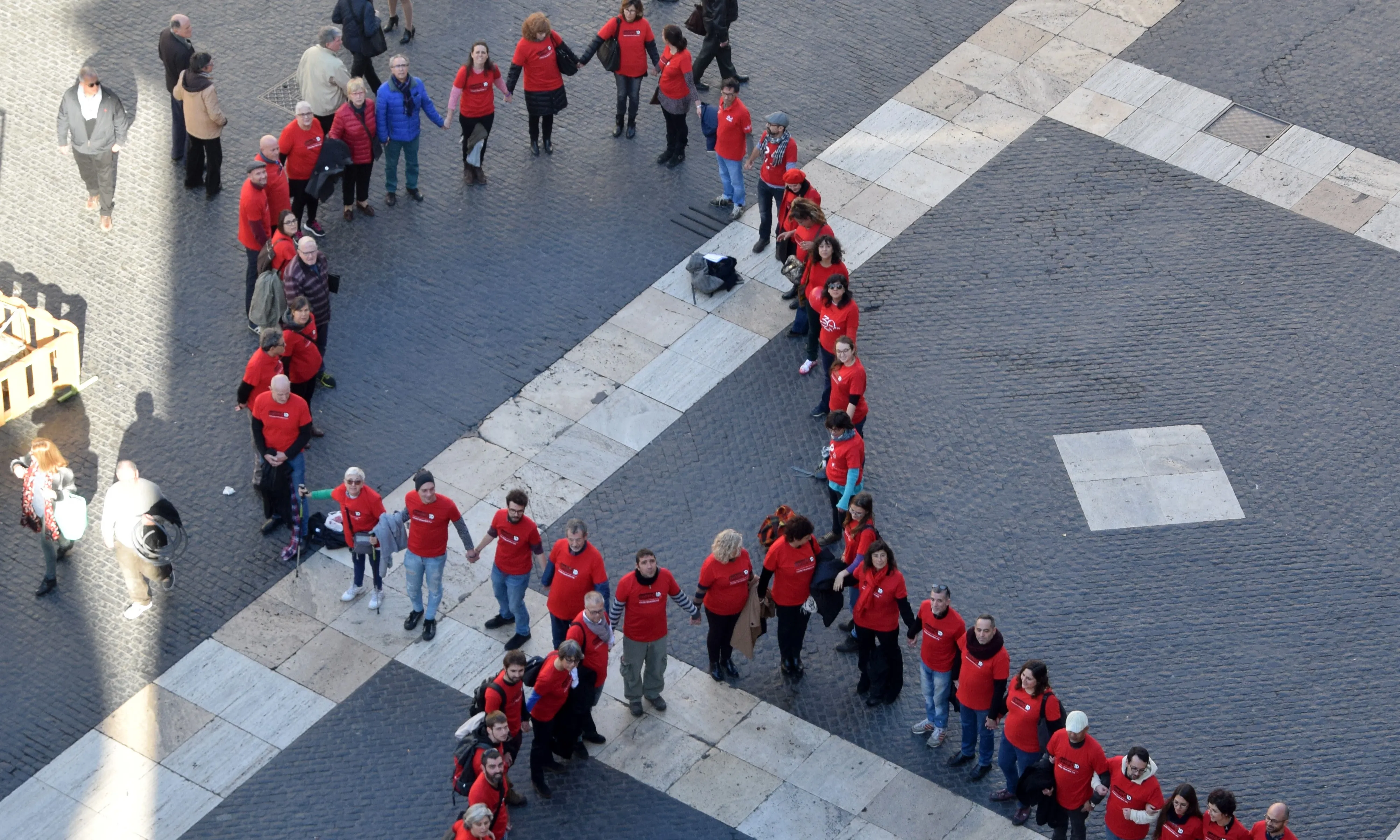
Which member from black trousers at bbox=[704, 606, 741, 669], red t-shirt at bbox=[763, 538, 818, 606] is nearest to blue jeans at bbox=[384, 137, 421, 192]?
black trousers at bbox=[704, 606, 741, 669]

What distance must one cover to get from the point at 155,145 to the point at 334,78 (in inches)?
95.3

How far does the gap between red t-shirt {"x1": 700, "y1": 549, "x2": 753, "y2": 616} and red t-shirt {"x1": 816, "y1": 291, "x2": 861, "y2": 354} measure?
10.7 ft

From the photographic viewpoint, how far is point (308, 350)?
57.1ft

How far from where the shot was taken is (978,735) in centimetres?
1515

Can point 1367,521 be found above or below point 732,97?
below

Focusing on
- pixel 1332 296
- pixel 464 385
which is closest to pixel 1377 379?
pixel 1332 296

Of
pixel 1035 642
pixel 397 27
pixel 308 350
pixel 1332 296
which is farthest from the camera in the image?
pixel 397 27

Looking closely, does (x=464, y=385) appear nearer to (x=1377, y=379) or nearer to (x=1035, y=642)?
(x=1035, y=642)

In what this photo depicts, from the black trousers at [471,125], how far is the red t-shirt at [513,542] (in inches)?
262

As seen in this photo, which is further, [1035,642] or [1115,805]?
[1035,642]

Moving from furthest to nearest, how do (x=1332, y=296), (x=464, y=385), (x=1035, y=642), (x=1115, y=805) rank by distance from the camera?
(x=1332, y=296) < (x=464, y=385) < (x=1035, y=642) < (x=1115, y=805)

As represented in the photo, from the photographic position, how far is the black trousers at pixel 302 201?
2003 centimetres

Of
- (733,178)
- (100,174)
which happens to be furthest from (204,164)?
(733,178)

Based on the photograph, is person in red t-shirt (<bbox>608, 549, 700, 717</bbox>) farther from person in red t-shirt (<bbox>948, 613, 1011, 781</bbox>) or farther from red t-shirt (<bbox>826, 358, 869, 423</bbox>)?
red t-shirt (<bbox>826, 358, 869, 423</bbox>)
